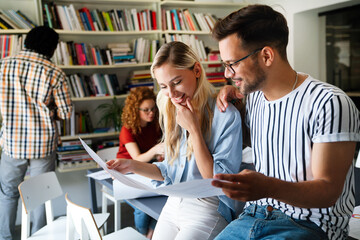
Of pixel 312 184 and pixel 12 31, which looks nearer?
pixel 312 184

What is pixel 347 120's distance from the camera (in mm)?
1071

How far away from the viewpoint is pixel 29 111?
3.08m

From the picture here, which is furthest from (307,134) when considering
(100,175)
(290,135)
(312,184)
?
(100,175)

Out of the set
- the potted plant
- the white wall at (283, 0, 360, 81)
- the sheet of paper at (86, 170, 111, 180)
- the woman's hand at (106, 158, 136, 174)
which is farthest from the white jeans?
the white wall at (283, 0, 360, 81)

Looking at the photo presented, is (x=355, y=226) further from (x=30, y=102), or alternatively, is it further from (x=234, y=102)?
(x=30, y=102)

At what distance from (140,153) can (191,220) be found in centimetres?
138

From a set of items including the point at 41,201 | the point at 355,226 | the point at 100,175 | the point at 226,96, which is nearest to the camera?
the point at 355,226

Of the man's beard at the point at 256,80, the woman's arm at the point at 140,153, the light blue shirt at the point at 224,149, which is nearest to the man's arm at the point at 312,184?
the man's beard at the point at 256,80

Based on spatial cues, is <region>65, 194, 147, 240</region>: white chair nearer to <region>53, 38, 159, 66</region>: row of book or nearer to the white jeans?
the white jeans

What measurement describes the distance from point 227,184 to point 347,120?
1.41 ft

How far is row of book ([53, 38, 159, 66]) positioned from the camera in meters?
3.86

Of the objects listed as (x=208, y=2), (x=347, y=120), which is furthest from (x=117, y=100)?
(x=347, y=120)

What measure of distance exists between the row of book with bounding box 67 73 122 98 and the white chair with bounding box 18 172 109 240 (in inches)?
64.0

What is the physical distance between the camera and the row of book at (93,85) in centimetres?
396
